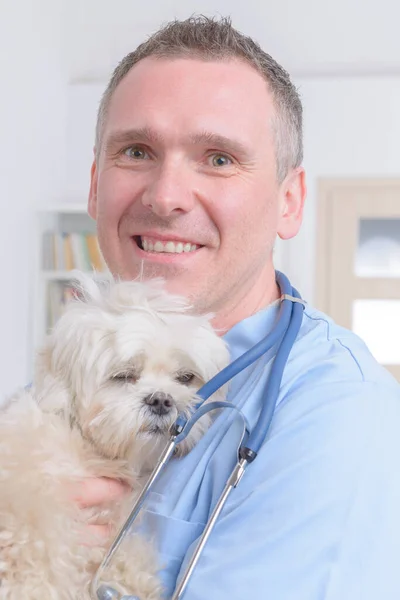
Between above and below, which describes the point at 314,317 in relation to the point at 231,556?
above

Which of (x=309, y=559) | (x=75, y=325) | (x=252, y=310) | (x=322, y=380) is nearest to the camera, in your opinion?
(x=309, y=559)

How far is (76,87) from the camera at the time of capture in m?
5.96

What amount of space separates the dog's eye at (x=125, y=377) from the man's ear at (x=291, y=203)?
0.40 metres

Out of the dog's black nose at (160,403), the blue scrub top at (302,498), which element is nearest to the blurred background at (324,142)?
the dog's black nose at (160,403)

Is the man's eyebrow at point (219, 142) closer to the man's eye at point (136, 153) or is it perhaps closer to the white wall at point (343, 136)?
the man's eye at point (136, 153)

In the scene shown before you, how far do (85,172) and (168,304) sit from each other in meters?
4.83

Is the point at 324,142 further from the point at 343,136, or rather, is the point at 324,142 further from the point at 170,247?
the point at 170,247

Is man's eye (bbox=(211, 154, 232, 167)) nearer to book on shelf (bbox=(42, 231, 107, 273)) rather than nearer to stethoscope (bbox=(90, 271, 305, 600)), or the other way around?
stethoscope (bbox=(90, 271, 305, 600))

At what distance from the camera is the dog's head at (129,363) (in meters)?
1.16

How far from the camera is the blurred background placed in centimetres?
544

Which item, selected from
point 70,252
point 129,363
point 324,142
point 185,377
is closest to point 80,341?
point 129,363

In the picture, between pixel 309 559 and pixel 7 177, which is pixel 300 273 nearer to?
pixel 7 177

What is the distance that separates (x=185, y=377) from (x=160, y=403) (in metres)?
0.11

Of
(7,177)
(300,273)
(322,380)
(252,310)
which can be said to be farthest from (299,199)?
(300,273)
